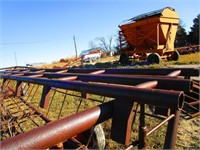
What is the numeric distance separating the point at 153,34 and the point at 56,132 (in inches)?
473

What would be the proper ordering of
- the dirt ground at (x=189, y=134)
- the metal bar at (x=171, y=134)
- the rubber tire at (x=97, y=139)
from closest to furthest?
the metal bar at (x=171, y=134), the rubber tire at (x=97, y=139), the dirt ground at (x=189, y=134)

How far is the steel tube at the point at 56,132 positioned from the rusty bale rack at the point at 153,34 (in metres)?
10.9

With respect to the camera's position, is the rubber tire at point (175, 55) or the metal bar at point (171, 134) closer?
the metal bar at point (171, 134)

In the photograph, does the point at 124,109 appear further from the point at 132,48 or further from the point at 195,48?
the point at 195,48

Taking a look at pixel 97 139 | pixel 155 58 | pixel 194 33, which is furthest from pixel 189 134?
pixel 194 33

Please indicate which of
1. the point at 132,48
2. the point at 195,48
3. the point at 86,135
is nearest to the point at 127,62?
the point at 132,48

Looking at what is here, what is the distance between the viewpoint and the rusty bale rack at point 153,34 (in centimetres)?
1165

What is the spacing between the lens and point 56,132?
0.76 metres

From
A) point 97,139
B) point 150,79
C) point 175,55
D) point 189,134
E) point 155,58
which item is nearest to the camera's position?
point 150,79

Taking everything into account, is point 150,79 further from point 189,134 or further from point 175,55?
point 175,55

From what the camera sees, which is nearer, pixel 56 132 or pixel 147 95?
pixel 56 132

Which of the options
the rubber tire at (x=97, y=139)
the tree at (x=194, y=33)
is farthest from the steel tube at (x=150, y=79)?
the tree at (x=194, y=33)

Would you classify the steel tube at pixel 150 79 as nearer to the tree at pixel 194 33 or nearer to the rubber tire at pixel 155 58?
the rubber tire at pixel 155 58

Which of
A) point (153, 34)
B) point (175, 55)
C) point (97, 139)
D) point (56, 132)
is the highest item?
point (153, 34)
